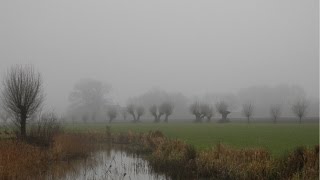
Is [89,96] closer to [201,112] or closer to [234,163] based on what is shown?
[201,112]

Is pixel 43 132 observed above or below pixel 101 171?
above

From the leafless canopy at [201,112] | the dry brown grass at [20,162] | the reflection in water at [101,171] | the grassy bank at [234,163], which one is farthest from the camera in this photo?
the leafless canopy at [201,112]

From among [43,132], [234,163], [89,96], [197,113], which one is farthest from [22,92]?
[89,96]

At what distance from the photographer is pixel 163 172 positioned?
20.0 metres

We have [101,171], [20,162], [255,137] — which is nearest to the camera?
[20,162]

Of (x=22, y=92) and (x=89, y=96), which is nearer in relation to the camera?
(x=22, y=92)

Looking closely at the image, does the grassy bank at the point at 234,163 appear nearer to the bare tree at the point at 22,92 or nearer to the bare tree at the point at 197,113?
the bare tree at the point at 22,92

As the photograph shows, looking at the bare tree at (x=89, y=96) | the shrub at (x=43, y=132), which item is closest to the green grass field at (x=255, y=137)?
the shrub at (x=43, y=132)

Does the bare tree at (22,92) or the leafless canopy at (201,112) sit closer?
the bare tree at (22,92)

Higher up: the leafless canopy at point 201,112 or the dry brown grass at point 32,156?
the leafless canopy at point 201,112

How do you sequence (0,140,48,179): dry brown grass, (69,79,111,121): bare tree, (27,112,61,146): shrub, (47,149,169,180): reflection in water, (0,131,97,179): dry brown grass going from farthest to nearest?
1. (69,79,111,121): bare tree
2. (27,112,61,146): shrub
3. (47,149,169,180): reflection in water
4. (0,131,97,179): dry brown grass
5. (0,140,48,179): dry brown grass

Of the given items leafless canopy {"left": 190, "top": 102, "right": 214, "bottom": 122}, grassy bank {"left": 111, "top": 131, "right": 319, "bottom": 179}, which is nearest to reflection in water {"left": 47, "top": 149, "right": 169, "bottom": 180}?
grassy bank {"left": 111, "top": 131, "right": 319, "bottom": 179}

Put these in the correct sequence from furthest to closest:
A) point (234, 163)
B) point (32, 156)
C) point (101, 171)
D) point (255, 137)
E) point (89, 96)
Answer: point (89, 96) < point (255, 137) < point (32, 156) < point (101, 171) < point (234, 163)

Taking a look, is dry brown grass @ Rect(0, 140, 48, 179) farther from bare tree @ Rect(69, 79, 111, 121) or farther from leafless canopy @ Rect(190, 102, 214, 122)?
bare tree @ Rect(69, 79, 111, 121)
